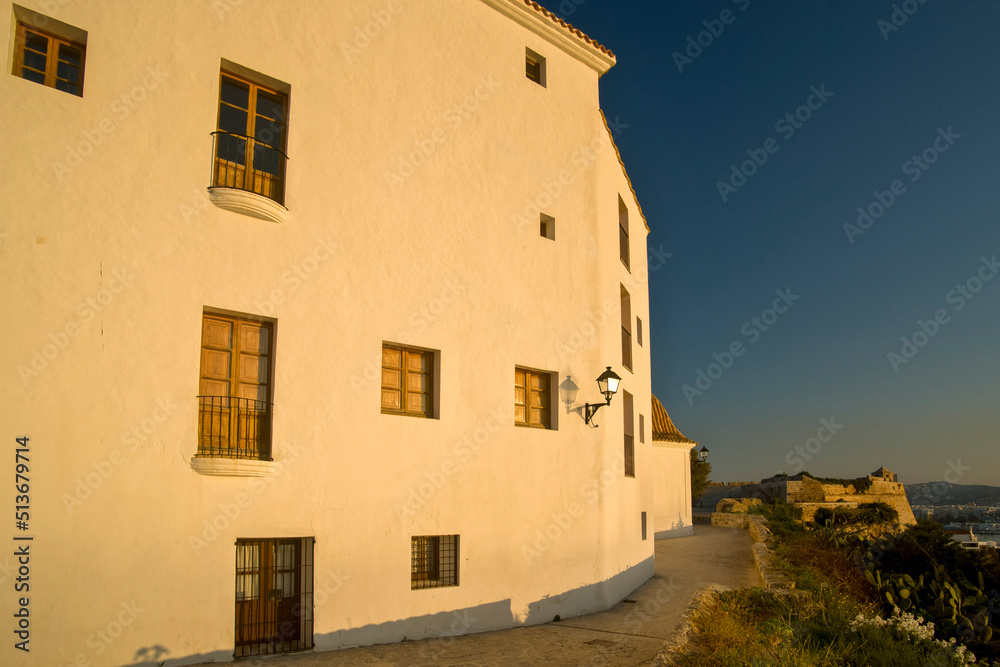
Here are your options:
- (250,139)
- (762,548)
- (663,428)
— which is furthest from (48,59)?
(663,428)

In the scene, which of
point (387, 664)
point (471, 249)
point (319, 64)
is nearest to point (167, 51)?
point (319, 64)

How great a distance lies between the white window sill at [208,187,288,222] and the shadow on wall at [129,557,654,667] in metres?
4.62

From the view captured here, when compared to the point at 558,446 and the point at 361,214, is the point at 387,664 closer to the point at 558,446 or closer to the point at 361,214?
the point at 558,446

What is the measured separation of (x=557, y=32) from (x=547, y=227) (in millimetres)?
3559

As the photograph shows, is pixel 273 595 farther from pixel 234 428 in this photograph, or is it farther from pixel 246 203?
pixel 246 203

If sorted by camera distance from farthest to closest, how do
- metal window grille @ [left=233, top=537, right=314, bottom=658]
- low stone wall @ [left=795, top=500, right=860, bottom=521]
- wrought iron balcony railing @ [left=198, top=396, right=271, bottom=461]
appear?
1. low stone wall @ [left=795, top=500, right=860, bottom=521]
2. metal window grille @ [left=233, top=537, right=314, bottom=658]
3. wrought iron balcony railing @ [left=198, top=396, right=271, bottom=461]

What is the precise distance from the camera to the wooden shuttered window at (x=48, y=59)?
6918mm

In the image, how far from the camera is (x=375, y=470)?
342 inches

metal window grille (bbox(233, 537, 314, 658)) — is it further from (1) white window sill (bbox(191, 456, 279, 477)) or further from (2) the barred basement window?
(2) the barred basement window

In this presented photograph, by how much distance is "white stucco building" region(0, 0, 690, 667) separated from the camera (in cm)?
659

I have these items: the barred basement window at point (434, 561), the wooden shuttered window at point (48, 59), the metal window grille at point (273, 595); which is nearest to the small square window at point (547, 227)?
the barred basement window at point (434, 561)

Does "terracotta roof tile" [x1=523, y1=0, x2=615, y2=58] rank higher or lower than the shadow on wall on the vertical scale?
higher

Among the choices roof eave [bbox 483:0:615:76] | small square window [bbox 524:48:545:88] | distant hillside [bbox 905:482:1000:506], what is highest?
roof eave [bbox 483:0:615:76]

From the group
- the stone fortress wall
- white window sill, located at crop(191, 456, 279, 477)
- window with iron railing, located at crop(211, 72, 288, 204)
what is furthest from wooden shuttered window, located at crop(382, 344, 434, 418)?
the stone fortress wall
